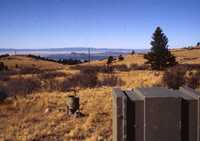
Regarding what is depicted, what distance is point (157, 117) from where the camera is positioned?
20.6ft

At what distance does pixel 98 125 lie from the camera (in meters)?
12.8

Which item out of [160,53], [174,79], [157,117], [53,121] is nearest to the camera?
[157,117]

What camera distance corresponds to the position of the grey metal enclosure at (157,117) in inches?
246

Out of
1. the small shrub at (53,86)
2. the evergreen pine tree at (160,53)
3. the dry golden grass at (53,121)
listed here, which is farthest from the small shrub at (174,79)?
the evergreen pine tree at (160,53)

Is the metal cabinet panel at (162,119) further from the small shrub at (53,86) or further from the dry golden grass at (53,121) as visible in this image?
the small shrub at (53,86)

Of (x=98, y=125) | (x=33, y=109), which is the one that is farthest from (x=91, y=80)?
(x=98, y=125)

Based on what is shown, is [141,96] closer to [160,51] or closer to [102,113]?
[102,113]

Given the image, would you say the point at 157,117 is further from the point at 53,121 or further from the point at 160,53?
the point at 160,53

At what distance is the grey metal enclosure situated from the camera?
626 cm

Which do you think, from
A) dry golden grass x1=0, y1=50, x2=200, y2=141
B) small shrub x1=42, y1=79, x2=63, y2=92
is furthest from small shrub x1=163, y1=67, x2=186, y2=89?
small shrub x1=42, y1=79, x2=63, y2=92

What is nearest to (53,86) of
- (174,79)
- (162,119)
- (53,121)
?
(174,79)

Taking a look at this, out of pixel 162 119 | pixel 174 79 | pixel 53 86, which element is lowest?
pixel 53 86

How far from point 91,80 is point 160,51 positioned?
15.9 metres

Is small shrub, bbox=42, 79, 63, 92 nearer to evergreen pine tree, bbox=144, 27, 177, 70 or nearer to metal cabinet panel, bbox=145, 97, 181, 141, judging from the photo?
evergreen pine tree, bbox=144, 27, 177, 70
